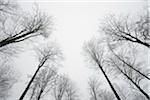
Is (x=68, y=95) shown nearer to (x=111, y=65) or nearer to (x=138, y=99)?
(x=111, y=65)

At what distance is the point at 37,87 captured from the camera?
52.2 feet

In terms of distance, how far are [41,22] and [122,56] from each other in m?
10.7

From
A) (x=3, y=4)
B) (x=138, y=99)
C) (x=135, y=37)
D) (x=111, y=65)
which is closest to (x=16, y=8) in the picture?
(x=3, y=4)

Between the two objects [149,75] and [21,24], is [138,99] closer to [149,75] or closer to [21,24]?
Result: [149,75]

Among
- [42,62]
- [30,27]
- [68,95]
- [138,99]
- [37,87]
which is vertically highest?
[30,27]

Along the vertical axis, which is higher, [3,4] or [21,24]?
[3,4]

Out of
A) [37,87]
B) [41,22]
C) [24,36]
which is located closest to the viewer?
[24,36]

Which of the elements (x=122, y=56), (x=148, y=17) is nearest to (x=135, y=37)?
(x=148, y=17)

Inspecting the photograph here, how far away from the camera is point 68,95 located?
21828mm

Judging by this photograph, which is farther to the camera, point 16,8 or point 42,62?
point 42,62

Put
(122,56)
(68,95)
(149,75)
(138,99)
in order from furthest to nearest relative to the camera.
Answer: (138,99), (68,95), (122,56), (149,75)

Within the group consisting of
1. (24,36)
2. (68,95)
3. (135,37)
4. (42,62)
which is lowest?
(68,95)

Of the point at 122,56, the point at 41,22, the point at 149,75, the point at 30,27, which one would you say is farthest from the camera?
the point at 122,56

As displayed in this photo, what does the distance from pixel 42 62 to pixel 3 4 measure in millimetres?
7918
